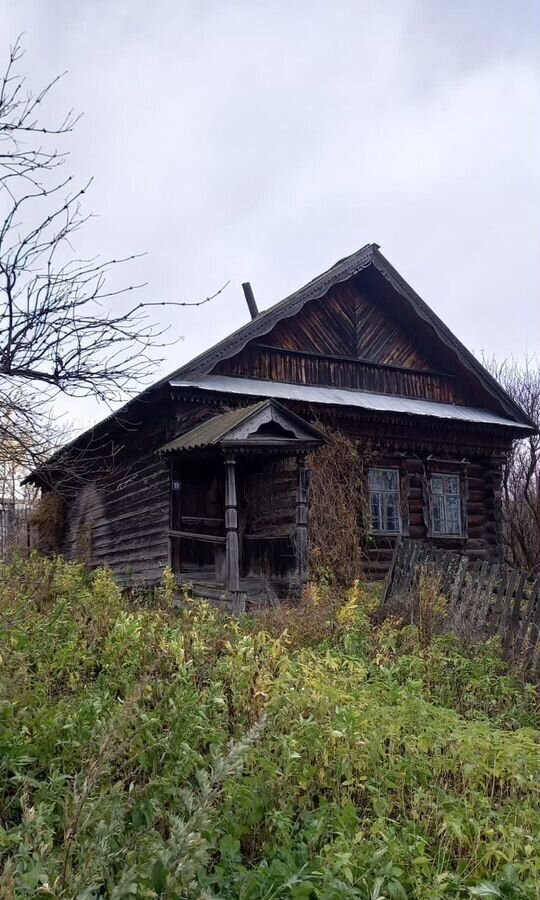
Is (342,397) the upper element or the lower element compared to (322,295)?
lower

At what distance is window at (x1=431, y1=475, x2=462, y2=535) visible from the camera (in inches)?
599

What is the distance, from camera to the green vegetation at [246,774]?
2953mm

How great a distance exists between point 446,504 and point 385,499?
5.97 feet

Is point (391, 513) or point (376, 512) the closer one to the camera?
point (376, 512)

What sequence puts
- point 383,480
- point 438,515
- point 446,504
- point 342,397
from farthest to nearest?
point 446,504
point 438,515
point 383,480
point 342,397

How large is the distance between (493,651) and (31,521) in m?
15.0

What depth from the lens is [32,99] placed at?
3.47m

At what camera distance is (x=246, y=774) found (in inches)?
160

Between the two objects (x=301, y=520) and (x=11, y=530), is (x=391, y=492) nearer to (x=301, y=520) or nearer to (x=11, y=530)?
(x=301, y=520)

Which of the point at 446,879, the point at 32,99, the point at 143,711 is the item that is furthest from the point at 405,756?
the point at 32,99

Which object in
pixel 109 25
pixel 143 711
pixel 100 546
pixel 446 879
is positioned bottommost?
pixel 446 879

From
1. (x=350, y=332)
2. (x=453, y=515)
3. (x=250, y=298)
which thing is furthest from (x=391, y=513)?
(x=250, y=298)

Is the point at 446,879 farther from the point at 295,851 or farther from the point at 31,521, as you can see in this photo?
the point at 31,521

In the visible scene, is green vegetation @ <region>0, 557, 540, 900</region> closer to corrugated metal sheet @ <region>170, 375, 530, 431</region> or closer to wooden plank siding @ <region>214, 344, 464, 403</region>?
corrugated metal sheet @ <region>170, 375, 530, 431</region>
